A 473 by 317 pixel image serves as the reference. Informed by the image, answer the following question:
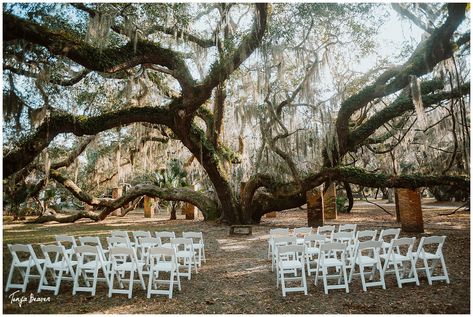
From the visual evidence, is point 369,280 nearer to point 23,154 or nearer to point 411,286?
point 411,286

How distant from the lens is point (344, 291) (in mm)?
4773

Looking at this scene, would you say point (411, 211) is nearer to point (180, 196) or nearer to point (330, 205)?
point (330, 205)

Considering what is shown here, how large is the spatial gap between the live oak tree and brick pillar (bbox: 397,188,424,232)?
799mm

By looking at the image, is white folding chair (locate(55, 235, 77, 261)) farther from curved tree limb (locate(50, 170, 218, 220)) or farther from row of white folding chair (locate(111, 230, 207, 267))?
curved tree limb (locate(50, 170, 218, 220))

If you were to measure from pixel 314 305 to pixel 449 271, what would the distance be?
9.08 feet

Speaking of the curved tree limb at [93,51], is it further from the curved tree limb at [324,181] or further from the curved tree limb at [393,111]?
the curved tree limb at [393,111]

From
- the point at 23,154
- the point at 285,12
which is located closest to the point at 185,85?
the point at 285,12

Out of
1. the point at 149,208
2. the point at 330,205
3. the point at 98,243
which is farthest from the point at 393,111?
the point at 149,208

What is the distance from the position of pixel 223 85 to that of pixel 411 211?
6.72 meters

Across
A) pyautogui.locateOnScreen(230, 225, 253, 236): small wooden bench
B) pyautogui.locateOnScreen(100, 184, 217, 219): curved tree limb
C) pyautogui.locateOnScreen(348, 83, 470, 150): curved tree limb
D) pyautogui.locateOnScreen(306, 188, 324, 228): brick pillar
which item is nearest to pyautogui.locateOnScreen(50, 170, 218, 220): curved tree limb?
pyautogui.locateOnScreen(100, 184, 217, 219): curved tree limb

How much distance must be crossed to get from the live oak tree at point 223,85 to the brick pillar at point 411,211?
31.4 inches

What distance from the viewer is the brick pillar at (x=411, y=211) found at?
9.84 meters

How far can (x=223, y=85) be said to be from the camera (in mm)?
10180

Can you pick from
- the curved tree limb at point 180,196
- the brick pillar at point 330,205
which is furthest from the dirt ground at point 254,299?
the brick pillar at point 330,205
